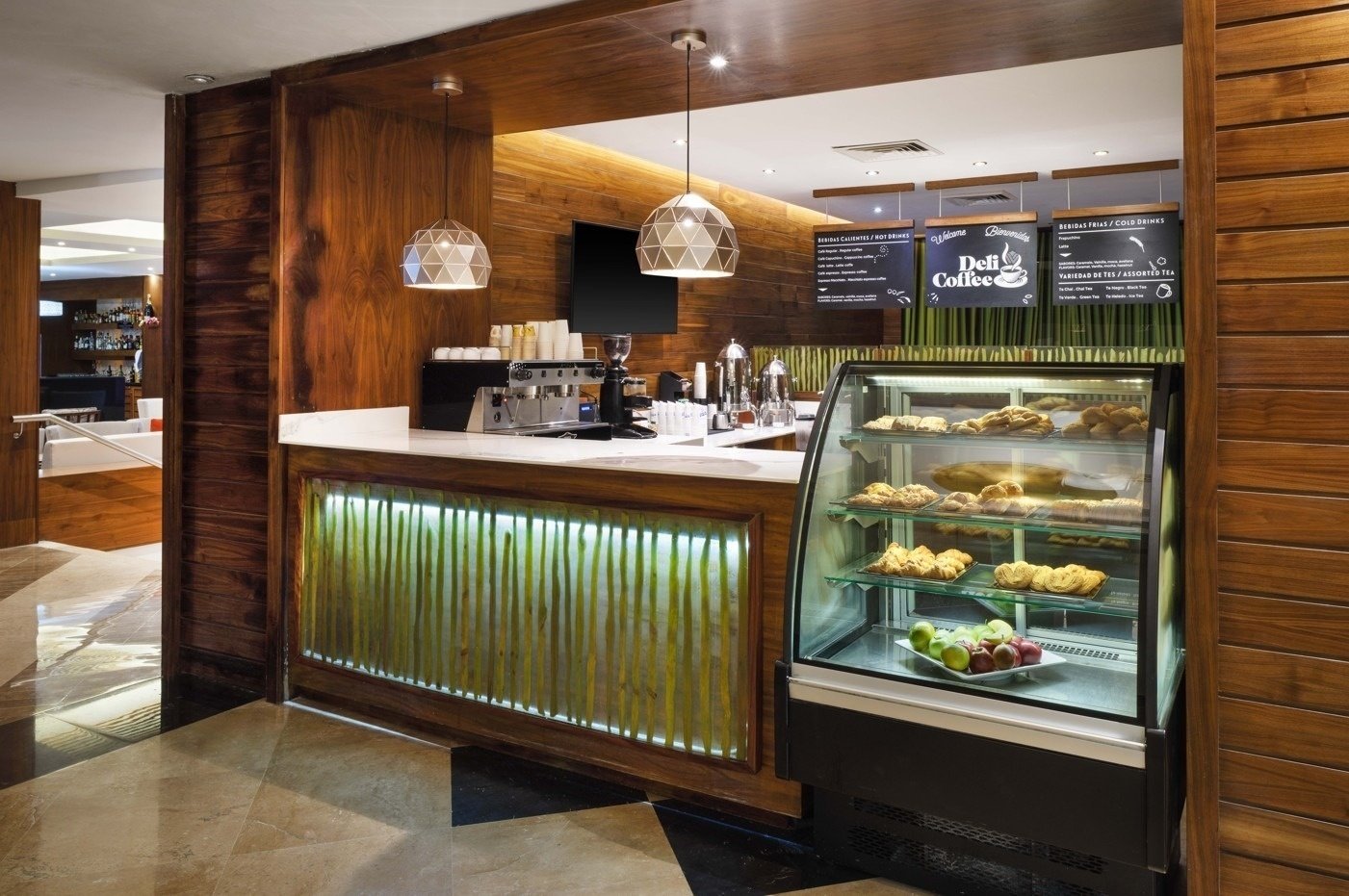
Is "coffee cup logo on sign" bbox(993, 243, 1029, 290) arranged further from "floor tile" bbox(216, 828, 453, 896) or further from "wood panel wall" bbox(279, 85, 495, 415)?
"floor tile" bbox(216, 828, 453, 896)

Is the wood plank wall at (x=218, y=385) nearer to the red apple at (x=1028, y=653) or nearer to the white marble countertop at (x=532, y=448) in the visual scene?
the white marble countertop at (x=532, y=448)

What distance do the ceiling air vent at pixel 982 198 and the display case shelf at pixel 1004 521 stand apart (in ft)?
18.8

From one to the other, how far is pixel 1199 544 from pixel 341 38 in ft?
10.8

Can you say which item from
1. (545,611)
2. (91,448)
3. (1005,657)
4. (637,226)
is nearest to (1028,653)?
(1005,657)

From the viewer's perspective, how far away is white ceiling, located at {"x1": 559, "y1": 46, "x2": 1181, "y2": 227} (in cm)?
480

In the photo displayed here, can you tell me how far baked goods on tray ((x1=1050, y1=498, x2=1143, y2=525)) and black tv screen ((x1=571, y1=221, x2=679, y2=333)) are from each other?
4.09m

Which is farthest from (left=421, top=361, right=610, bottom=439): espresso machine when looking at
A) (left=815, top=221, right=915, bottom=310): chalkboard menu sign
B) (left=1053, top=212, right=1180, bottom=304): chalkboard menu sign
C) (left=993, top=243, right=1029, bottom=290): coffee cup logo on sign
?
(left=1053, top=212, right=1180, bottom=304): chalkboard menu sign

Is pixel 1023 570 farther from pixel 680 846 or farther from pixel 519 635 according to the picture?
pixel 519 635

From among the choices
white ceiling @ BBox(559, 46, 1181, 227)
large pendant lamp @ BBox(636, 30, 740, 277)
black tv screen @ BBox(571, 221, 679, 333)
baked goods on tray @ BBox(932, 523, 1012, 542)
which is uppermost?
white ceiling @ BBox(559, 46, 1181, 227)

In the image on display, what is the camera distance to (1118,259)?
23.4 feet

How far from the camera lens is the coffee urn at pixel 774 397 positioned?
6.06m

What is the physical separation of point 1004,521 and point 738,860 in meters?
1.23

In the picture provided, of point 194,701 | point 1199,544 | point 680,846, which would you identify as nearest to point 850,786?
point 680,846

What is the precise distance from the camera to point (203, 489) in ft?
14.7
